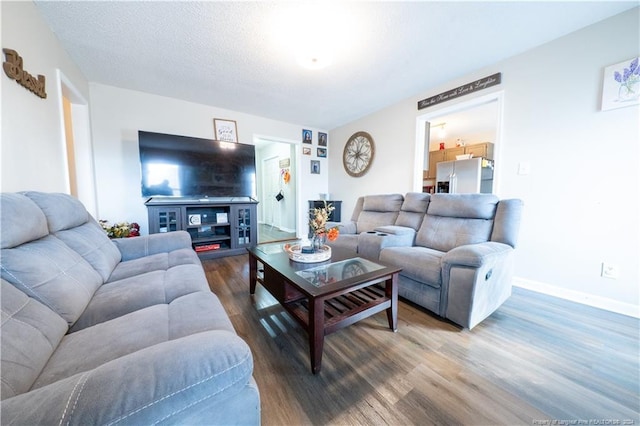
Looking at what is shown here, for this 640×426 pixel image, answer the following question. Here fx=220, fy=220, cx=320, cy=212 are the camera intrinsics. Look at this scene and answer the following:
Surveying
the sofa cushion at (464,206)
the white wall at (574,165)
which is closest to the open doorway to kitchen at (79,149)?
the sofa cushion at (464,206)

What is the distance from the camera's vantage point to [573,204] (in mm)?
1966

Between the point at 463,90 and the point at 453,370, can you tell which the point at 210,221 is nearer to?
the point at 453,370

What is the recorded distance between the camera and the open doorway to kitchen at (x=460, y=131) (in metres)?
2.43

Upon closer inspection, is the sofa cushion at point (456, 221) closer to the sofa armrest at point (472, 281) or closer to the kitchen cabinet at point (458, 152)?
the sofa armrest at point (472, 281)

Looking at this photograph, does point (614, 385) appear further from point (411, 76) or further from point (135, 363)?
point (411, 76)

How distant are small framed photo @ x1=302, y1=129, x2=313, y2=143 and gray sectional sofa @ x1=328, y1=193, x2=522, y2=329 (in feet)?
8.46

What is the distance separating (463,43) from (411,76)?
614 mm

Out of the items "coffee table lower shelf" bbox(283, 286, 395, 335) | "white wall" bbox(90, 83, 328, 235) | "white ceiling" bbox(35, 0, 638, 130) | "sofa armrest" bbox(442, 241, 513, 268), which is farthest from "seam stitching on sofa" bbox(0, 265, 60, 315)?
"white wall" bbox(90, 83, 328, 235)

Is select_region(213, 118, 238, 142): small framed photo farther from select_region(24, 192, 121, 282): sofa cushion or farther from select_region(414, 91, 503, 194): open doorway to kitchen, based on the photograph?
select_region(414, 91, 503, 194): open doorway to kitchen

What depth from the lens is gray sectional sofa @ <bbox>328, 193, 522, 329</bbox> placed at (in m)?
1.48

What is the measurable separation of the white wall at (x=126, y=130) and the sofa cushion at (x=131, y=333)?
9.19 ft

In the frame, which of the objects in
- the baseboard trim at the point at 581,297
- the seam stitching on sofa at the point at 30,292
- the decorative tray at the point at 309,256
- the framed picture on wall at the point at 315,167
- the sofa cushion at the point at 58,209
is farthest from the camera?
the framed picture on wall at the point at 315,167

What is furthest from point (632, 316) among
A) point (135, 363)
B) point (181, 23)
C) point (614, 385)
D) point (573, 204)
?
point (181, 23)

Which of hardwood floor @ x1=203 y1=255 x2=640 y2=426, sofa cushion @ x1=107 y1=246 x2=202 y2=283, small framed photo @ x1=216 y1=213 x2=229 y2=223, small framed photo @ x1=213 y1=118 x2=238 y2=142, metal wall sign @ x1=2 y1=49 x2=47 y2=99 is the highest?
small framed photo @ x1=213 y1=118 x2=238 y2=142
